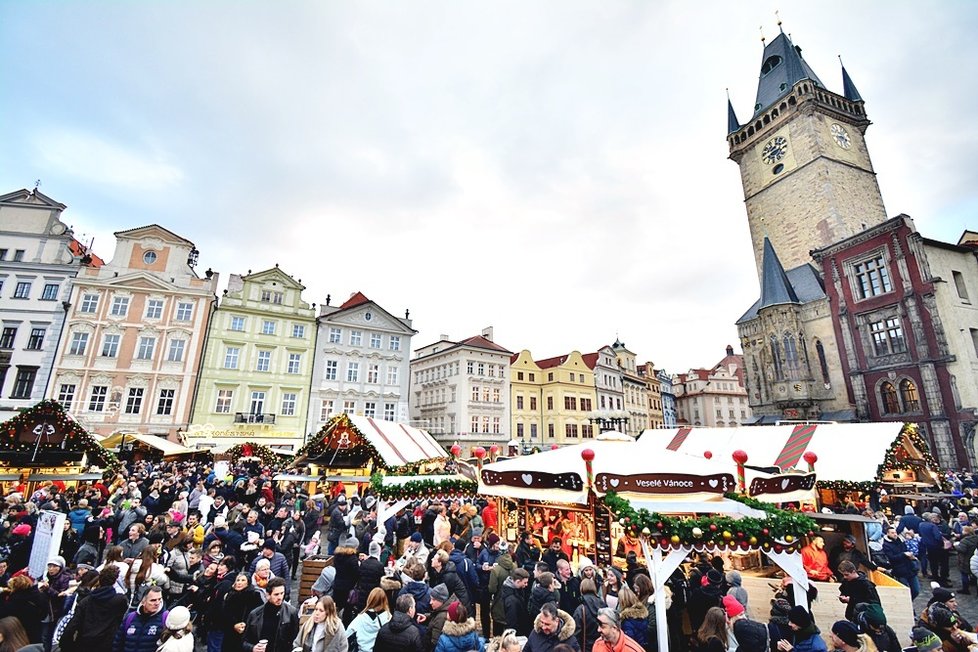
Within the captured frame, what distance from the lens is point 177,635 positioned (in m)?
4.16

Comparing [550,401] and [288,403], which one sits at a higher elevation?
[550,401]

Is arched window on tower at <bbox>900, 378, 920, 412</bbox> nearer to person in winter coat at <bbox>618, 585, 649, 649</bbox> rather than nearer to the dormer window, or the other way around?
person in winter coat at <bbox>618, 585, 649, 649</bbox>

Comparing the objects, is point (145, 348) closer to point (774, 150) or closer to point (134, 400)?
point (134, 400)

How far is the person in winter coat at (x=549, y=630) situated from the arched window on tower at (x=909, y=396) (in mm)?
30059

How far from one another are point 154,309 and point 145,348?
2.53 metres

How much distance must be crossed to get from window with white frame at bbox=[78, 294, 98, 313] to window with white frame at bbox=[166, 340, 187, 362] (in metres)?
4.55

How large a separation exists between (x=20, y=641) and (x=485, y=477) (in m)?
7.79

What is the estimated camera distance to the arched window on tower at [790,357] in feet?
98.2

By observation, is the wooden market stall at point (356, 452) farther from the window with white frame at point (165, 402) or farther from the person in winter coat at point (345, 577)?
the window with white frame at point (165, 402)

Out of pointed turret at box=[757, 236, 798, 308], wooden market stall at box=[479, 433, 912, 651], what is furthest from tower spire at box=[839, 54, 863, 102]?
wooden market stall at box=[479, 433, 912, 651]

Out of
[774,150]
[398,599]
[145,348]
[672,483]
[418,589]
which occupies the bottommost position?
[418,589]

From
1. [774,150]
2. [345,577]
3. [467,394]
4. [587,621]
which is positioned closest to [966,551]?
[587,621]

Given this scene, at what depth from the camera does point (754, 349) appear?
33.3 metres

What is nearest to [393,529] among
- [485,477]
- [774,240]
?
[485,477]
